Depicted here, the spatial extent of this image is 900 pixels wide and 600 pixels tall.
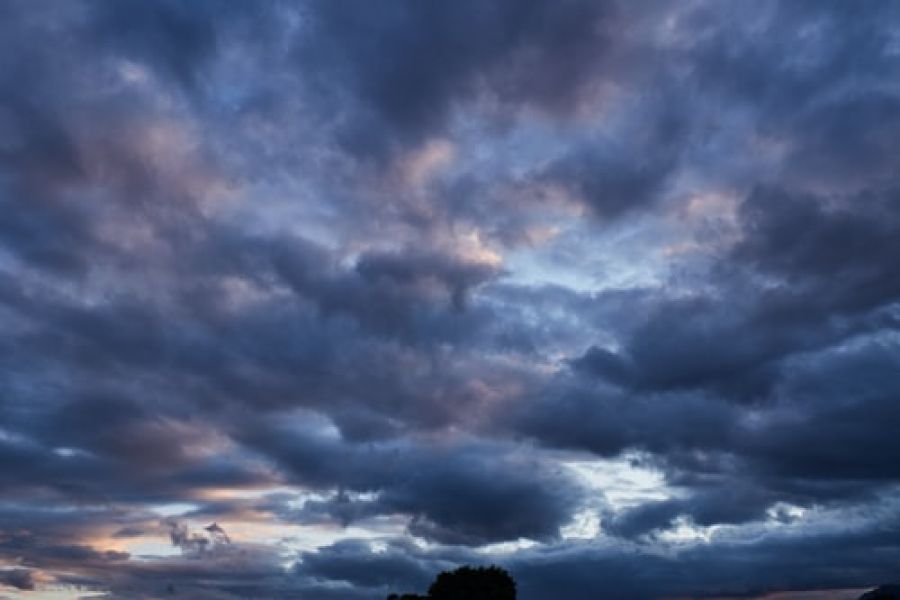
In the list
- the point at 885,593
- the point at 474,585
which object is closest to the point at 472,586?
the point at 474,585

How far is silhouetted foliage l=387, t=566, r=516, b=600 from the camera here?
494 feet

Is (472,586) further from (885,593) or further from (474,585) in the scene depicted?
(885,593)

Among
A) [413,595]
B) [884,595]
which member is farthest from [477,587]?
[884,595]

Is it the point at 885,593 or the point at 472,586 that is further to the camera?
the point at 472,586

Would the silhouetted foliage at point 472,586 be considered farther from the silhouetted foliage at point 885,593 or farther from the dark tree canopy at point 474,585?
the silhouetted foliage at point 885,593

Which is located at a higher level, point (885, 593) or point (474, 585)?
point (474, 585)

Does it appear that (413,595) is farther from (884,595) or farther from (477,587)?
(884,595)

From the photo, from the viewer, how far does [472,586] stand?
151 meters

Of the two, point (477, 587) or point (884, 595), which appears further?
point (477, 587)

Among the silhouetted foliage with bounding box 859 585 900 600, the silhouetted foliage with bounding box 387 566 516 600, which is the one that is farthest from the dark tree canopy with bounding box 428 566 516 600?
the silhouetted foliage with bounding box 859 585 900 600

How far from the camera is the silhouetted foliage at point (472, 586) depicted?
151m

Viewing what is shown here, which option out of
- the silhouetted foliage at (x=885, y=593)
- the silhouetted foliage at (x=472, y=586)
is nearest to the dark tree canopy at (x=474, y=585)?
the silhouetted foliage at (x=472, y=586)

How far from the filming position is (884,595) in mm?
99812

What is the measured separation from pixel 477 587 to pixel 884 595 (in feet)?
218
